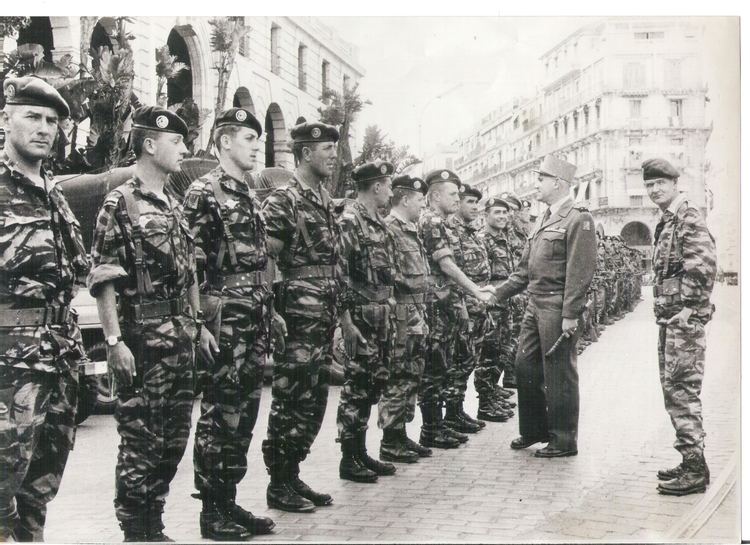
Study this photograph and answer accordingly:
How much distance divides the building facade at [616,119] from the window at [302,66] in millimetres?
1398

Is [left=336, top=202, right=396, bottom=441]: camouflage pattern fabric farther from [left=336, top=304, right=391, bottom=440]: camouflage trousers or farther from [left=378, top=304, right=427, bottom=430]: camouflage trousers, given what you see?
[left=378, top=304, right=427, bottom=430]: camouflage trousers

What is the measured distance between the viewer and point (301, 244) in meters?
4.48

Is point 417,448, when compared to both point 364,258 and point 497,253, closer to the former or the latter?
point 364,258

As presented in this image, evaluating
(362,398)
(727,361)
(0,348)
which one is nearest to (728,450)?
(727,361)

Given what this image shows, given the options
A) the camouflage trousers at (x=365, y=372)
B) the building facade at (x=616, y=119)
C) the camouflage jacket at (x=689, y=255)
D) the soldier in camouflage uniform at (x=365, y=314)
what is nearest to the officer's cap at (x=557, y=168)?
the building facade at (x=616, y=119)

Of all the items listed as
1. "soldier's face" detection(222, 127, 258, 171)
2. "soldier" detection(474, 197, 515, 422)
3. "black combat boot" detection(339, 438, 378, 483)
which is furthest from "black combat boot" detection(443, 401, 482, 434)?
"soldier's face" detection(222, 127, 258, 171)

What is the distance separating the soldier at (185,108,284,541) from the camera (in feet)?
12.8

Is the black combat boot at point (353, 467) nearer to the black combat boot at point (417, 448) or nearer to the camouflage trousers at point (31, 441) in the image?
the black combat boot at point (417, 448)

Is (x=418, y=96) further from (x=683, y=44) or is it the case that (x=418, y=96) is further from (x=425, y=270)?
(x=683, y=44)

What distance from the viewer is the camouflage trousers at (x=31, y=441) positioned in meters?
3.23

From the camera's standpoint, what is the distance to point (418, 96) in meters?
5.77

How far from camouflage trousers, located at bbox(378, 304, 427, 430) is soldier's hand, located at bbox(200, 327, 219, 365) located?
Answer: 191 cm

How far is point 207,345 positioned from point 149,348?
31 cm

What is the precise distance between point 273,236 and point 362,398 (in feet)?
4.48
